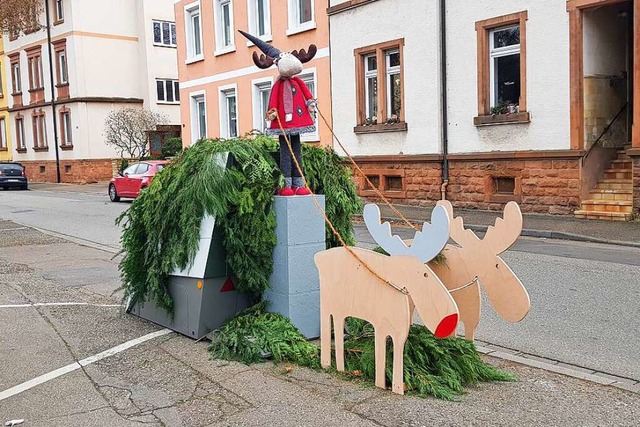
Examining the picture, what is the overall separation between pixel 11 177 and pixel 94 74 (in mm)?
7207

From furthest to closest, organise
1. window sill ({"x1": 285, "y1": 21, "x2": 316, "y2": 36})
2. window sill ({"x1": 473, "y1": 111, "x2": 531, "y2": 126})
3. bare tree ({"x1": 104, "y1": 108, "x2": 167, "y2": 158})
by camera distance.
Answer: bare tree ({"x1": 104, "y1": 108, "x2": 167, "y2": 158}) → window sill ({"x1": 285, "y1": 21, "x2": 316, "y2": 36}) → window sill ({"x1": 473, "y1": 111, "x2": 531, "y2": 126})

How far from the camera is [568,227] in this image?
14562 millimetres

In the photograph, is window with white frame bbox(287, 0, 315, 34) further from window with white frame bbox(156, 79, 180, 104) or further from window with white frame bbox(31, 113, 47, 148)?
window with white frame bbox(31, 113, 47, 148)

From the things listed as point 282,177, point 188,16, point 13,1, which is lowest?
point 282,177

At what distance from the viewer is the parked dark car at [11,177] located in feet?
120

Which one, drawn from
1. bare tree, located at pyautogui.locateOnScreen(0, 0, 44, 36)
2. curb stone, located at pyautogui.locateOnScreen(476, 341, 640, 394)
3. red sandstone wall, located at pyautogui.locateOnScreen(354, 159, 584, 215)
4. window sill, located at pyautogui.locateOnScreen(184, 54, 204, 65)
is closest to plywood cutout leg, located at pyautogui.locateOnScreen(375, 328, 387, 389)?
curb stone, located at pyautogui.locateOnScreen(476, 341, 640, 394)

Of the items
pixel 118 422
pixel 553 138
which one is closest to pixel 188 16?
pixel 553 138

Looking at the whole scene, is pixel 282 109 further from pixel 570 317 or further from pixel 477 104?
pixel 477 104

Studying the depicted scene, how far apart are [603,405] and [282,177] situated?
9.86 feet

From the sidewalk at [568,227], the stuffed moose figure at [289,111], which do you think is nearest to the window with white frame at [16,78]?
the sidewalk at [568,227]

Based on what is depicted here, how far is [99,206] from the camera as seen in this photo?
24547mm

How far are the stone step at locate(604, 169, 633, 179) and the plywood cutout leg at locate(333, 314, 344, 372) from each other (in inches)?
502

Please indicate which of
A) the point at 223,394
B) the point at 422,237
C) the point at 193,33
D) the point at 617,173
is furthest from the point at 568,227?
the point at 193,33

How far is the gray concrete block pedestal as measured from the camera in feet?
19.8
